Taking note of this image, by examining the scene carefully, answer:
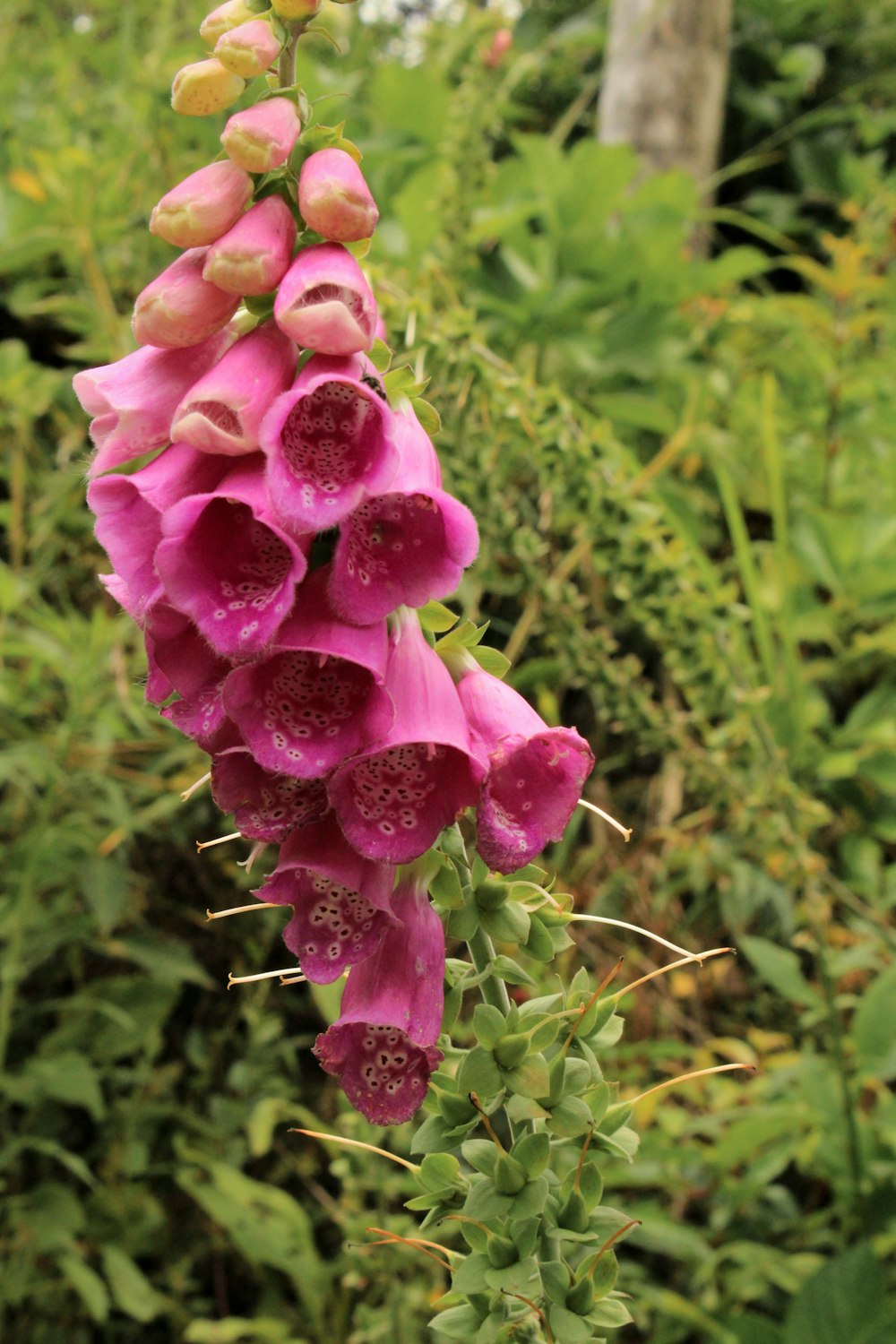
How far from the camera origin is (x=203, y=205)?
1.83 feet

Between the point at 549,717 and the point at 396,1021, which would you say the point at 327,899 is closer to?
the point at 396,1021

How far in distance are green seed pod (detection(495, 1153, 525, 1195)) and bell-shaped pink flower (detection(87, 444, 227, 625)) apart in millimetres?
325

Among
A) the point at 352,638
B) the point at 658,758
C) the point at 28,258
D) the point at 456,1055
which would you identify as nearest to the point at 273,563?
the point at 352,638

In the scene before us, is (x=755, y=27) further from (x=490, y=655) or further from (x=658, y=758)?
(x=490, y=655)

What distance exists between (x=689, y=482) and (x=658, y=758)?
57cm

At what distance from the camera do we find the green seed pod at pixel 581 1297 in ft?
1.90

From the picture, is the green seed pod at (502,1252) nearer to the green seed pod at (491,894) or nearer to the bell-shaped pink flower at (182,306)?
the green seed pod at (491,894)

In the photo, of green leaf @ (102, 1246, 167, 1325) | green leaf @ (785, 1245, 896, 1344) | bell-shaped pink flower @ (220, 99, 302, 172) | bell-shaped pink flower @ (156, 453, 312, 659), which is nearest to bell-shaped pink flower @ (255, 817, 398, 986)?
bell-shaped pink flower @ (156, 453, 312, 659)

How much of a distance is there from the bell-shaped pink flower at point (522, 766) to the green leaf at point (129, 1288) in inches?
44.0

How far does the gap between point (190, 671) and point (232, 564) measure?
6cm

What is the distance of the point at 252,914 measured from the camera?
1.76 metres

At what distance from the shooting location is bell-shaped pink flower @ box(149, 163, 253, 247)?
0.56 meters

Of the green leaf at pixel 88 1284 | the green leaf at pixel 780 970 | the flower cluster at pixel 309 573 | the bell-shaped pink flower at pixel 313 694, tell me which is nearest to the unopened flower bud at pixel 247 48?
the flower cluster at pixel 309 573

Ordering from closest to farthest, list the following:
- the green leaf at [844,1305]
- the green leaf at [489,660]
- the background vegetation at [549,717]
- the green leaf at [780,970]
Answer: the green leaf at [489,660]
the green leaf at [844,1305]
the background vegetation at [549,717]
the green leaf at [780,970]
